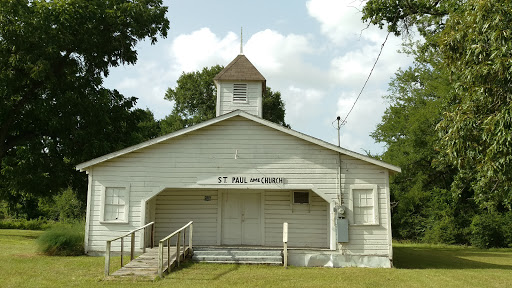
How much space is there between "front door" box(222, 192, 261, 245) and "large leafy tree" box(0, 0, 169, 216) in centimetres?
928

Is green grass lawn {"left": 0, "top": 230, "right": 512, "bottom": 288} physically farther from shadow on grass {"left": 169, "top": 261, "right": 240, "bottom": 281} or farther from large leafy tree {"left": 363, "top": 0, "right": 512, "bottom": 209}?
large leafy tree {"left": 363, "top": 0, "right": 512, "bottom": 209}

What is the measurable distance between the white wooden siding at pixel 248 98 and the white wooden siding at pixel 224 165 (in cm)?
446

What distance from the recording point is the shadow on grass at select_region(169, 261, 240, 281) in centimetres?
1166

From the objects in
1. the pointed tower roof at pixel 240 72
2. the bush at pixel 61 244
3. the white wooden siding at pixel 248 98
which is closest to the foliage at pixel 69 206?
the white wooden siding at pixel 248 98

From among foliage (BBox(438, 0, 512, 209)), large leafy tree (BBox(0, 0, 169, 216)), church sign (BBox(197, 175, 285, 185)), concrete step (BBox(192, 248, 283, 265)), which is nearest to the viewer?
foliage (BBox(438, 0, 512, 209))

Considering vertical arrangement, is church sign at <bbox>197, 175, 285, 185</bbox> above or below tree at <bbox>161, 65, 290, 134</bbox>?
below

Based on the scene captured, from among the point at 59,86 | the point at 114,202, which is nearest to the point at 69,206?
the point at 59,86

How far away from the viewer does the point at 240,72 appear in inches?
800

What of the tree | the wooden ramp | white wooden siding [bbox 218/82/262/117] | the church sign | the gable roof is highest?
the tree

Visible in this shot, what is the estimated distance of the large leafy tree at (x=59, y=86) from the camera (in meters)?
22.2

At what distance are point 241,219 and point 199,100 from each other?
31269 mm

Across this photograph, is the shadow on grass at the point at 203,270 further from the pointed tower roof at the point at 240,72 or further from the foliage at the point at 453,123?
the pointed tower roof at the point at 240,72

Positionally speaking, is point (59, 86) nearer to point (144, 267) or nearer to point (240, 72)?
point (240, 72)

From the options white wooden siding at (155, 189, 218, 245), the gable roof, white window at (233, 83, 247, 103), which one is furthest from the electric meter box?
white window at (233, 83, 247, 103)
